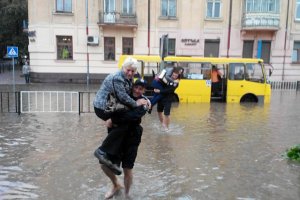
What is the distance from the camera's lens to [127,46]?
26.0 m

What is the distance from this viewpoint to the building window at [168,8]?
84.9ft

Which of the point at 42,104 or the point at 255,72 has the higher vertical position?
the point at 255,72

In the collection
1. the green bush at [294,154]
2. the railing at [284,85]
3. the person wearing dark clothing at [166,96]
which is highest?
the person wearing dark clothing at [166,96]

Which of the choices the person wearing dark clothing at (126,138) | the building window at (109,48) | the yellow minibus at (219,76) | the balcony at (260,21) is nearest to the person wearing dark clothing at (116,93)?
the person wearing dark clothing at (126,138)

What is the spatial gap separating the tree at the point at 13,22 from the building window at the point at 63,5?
14.1 meters

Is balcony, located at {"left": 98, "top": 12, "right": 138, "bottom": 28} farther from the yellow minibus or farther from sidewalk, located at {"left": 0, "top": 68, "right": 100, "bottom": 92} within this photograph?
the yellow minibus

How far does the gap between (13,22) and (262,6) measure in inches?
1063

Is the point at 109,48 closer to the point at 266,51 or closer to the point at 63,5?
the point at 63,5

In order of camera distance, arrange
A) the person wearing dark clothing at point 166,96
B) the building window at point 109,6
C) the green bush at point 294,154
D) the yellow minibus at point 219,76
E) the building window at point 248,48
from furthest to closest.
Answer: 1. the building window at point 248,48
2. the building window at point 109,6
3. the yellow minibus at point 219,76
4. the person wearing dark clothing at point 166,96
5. the green bush at point 294,154

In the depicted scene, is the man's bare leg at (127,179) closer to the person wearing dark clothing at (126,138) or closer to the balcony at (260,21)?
the person wearing dark clothing at (126,138)

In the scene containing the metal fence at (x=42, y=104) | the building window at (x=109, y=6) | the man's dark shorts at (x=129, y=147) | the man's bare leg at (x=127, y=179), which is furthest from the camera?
the building window at (x=109, y=6)

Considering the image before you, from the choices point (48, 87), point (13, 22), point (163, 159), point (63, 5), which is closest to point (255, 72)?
point (163, 159)

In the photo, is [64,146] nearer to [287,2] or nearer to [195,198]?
[195,198]

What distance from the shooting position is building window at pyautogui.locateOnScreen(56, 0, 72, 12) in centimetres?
2511
